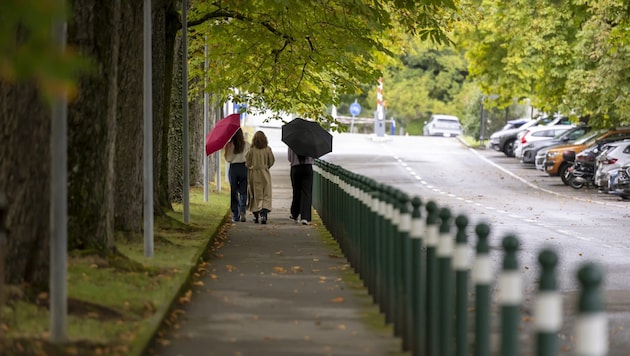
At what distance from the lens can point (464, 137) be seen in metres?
85.9

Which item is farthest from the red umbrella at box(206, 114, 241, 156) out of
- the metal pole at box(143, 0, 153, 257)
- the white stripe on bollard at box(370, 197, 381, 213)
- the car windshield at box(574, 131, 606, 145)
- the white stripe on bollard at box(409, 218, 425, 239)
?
the car windshield at box(574, 131, 606, 145)

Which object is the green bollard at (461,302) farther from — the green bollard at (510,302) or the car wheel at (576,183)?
the car wheel at (576,183)

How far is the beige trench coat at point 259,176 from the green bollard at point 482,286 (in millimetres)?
18118

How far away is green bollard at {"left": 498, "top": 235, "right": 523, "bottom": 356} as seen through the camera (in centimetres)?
684

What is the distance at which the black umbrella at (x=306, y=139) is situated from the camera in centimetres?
2558

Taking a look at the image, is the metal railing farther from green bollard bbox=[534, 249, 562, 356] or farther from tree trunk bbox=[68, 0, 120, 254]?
tree trunk bbox=[68, 0, 120, 254]

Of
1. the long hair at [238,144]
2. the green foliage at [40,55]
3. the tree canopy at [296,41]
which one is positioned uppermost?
the tree canopy at [296,41]

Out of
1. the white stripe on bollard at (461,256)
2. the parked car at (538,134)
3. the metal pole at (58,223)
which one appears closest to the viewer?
the white stripe on bollard at (461,256)

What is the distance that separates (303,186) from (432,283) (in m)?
16.3

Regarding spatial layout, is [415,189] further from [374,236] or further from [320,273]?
[374,236]

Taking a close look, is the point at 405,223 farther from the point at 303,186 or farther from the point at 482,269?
the point at 303,186

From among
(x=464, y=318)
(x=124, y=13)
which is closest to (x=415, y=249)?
(x=464, y=318)

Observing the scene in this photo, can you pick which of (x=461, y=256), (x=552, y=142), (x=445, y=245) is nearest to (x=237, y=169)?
(x=445, y=245)

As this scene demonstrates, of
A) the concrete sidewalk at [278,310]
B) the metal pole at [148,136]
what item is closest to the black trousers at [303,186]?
the concrete sidewalk at [278,310]
